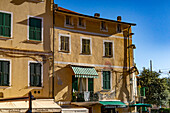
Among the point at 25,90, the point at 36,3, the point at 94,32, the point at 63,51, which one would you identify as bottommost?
the point at 25,90

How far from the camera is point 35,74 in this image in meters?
23.5

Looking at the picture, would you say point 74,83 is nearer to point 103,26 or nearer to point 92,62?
point 92,62

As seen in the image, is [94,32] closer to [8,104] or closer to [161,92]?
[8,104]

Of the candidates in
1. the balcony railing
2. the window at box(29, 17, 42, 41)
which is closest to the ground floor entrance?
Result: the balcony railing

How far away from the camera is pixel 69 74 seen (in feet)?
83.9

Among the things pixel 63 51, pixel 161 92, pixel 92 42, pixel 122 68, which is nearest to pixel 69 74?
pixel 63 51

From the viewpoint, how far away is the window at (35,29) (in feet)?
77.9

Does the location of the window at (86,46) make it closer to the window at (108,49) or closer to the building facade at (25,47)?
the window at (108,49)

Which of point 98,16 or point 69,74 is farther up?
point 98,16

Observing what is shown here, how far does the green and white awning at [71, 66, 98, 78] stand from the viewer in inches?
990

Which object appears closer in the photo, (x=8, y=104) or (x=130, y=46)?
(x=8, y=104)

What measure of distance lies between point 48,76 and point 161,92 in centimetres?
2376

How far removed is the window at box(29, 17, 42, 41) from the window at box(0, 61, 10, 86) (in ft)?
9.55

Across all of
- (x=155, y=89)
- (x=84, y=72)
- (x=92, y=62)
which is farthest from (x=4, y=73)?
(x=155, y=89)
